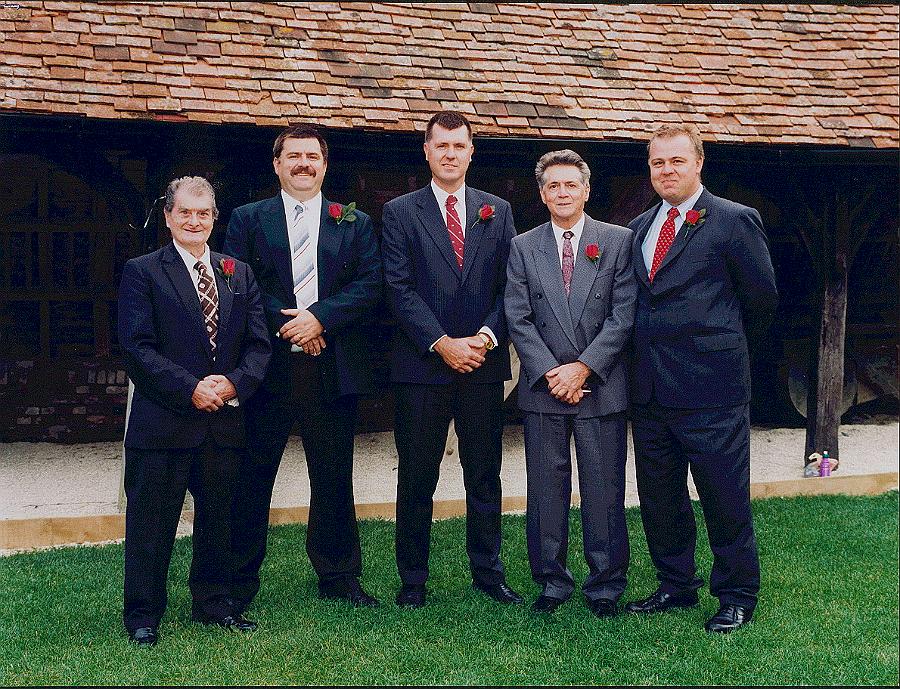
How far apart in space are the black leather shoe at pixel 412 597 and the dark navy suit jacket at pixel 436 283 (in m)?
1.06

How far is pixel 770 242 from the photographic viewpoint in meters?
10.8

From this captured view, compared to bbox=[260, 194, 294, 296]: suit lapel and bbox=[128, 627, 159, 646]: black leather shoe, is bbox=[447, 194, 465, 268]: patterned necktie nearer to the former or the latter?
bbox=[260, 194, 294, 296]: suit lapel

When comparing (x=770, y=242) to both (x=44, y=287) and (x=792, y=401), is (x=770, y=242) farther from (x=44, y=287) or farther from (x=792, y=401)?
(x=44, y=287)

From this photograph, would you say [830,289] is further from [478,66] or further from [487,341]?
[487,341]

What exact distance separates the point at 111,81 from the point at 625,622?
16.5ft

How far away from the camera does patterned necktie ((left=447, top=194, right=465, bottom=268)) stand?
4.88 meters

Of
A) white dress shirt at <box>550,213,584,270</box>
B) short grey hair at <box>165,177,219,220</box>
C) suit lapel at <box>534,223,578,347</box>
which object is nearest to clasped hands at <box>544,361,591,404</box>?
suit lapel at <box>534,223,578,347</box>

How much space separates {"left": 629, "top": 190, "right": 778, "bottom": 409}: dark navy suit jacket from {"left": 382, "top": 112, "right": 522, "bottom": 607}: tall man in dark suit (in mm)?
819

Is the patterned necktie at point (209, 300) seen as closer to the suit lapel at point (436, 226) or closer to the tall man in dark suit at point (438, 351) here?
the tall man in dark suit at point (438, 351)

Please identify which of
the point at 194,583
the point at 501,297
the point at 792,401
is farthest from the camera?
the point at 792,401

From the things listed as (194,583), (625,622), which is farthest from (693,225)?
(194,583)

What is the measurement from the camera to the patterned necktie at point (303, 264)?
479cm

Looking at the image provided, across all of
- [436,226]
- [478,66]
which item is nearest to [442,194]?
[436,226]

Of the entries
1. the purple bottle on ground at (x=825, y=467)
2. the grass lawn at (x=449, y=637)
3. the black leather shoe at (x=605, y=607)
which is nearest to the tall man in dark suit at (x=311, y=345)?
the grass lawn at (x=449, y=637)
